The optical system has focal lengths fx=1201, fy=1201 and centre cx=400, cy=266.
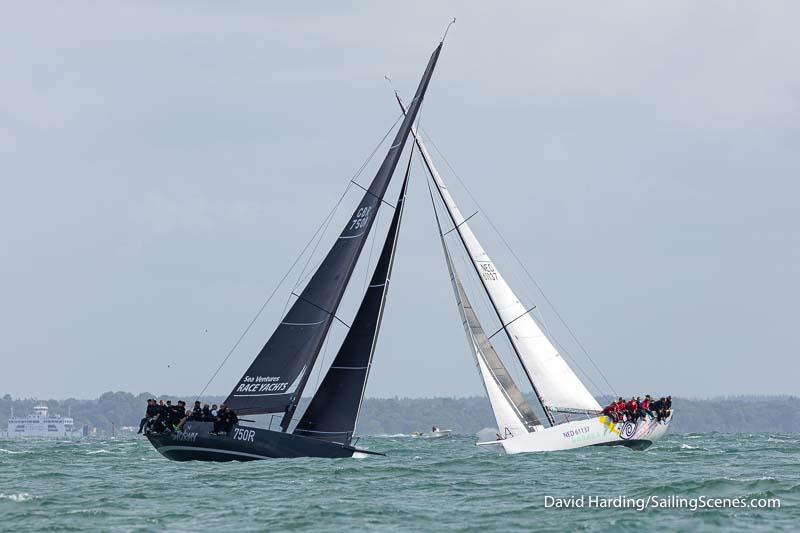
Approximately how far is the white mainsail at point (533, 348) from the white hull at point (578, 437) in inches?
35.4

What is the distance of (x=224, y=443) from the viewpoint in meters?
30.3

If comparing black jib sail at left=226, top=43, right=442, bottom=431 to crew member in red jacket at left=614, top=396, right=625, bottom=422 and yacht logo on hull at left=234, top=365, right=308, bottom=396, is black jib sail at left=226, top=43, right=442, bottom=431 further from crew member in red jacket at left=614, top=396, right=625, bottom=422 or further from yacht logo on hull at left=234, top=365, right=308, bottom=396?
crew member in red jacket at left=614, top=396, right=625, bottom=422

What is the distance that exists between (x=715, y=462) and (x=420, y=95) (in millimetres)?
13685

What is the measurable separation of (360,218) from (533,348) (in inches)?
337

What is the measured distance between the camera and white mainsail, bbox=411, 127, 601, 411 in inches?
1476

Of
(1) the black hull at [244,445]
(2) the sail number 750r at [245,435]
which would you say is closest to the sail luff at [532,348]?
(1) the black hull at [244,445]

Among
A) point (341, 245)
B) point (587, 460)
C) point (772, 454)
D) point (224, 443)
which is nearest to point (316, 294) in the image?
point (341, 245)

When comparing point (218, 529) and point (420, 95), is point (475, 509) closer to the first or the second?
point (218, 529)

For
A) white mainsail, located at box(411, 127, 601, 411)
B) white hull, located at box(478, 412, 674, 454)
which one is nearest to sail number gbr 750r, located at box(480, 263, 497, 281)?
white mainsail, located at box(411, 127, 601, 411)

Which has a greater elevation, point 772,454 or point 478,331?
point 478,331

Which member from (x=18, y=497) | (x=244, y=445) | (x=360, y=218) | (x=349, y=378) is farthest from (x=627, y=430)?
(x=18, y=497)

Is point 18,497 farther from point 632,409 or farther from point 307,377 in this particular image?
point 632,409

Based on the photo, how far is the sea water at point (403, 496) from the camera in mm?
19969

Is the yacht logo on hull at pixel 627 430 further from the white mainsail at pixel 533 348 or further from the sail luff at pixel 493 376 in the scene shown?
the sail luff at pixel 493 376
